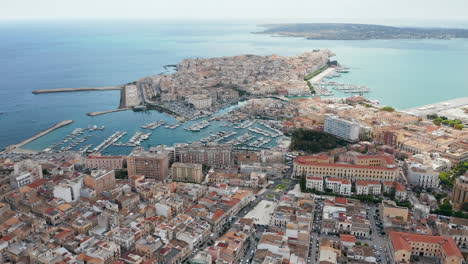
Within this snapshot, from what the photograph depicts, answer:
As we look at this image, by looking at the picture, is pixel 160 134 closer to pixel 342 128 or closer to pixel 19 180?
pixel 19 180

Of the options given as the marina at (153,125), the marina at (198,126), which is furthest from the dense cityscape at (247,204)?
the marina at (153,125)

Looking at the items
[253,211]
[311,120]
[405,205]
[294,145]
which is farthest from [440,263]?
[311,120]

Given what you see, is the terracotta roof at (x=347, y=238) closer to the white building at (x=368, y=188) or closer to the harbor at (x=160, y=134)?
the white building at (x=368, y=188)

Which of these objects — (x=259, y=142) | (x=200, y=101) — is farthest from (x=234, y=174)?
(x=200, y=101)

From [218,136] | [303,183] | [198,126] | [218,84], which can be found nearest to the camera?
[303,183]

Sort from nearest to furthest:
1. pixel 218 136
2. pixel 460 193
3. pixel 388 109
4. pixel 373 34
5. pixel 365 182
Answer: pixel 460 193 → pixel 365 182 → pixel 218 136 → pixel 388 109 → pixel 373 34

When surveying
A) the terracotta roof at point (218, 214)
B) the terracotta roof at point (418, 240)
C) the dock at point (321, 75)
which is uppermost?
the dock at point (321, 75)

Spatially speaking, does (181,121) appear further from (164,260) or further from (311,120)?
(164,260)
